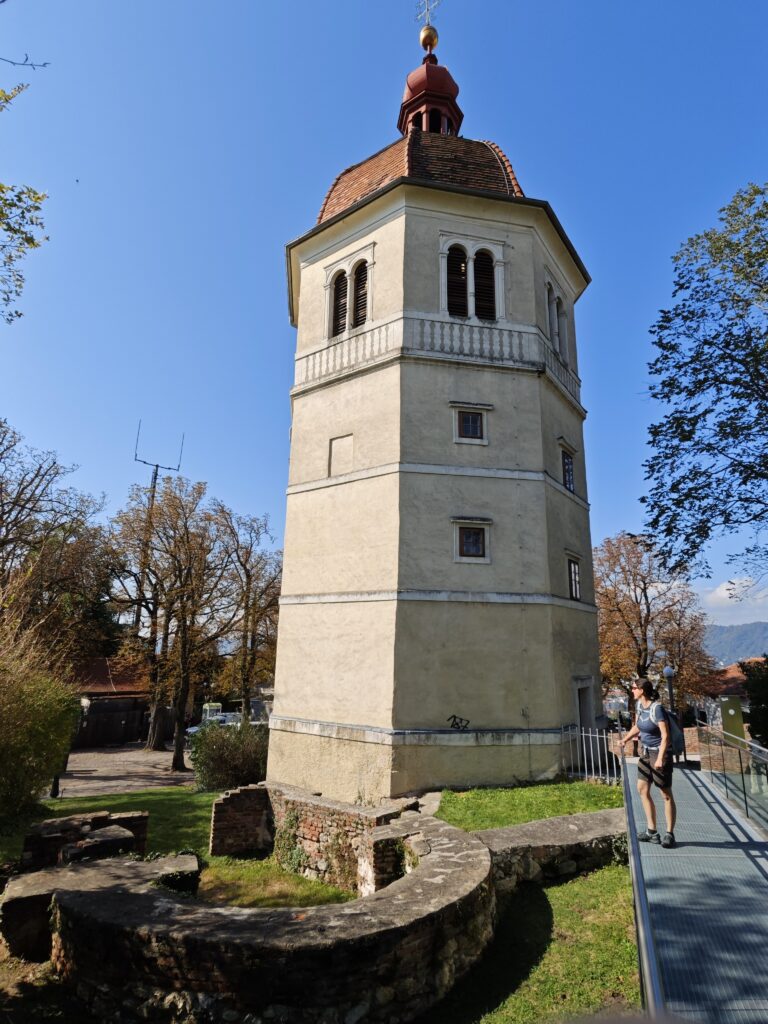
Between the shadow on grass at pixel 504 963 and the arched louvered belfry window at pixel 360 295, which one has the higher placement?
the arched louvered belfry window at pixel 360 295

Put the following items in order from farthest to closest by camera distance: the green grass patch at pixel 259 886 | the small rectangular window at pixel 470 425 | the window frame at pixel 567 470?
the window frame at pixel 567 470 < the small rectangular window at pixel 470 425 < the green grass patch at pixel 259 886

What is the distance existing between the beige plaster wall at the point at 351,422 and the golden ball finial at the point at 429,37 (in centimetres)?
1422

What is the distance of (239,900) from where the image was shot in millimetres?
10648

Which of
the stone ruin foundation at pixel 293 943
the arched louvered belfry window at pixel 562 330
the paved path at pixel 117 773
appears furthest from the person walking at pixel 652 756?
the paved path at pixel 117 773

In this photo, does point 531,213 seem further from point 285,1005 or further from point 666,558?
point 285,1005

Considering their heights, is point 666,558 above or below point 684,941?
above

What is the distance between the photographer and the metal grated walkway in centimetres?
404

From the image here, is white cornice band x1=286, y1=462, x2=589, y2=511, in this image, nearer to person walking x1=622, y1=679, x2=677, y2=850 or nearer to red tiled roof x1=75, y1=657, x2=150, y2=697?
person walking x1=622, y1=679, x2=677, y2=850

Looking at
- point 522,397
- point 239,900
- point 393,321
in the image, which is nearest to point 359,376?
point 393,321

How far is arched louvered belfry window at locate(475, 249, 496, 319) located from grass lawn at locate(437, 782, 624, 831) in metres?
11.1

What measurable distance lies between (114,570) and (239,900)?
21.4 metres

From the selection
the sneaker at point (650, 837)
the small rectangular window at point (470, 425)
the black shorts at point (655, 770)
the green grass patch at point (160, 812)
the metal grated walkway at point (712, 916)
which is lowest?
the green grass patch at point (160, 812)

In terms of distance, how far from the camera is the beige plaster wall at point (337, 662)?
12773mm

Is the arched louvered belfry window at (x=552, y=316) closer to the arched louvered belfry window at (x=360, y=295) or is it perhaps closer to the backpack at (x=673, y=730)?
the arched louvered belfry window at (x=360, y=295)
